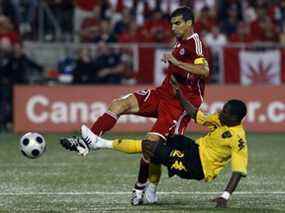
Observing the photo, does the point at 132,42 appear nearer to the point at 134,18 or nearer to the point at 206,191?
the point at 134,18

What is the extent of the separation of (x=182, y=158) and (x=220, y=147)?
0.42m

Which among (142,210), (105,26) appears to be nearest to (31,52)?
(105,26)

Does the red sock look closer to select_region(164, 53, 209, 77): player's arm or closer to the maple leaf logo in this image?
select_region(164, 53, 209, 77): player's arm

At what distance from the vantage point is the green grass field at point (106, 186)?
37.5ft

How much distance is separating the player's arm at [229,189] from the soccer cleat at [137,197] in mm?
971

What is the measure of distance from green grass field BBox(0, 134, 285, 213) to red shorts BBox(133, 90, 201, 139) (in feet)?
2.60

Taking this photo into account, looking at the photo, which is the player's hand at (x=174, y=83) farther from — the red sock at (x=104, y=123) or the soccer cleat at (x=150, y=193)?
the soccer cleat at (x=150, y=193)

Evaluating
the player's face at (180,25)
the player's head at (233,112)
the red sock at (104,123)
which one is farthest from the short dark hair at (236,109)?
the red sock at (104,123)

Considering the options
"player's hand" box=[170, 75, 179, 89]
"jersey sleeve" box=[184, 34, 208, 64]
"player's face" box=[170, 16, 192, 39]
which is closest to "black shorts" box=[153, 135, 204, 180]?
"player's hand" box=[170, 75, 179, 89]

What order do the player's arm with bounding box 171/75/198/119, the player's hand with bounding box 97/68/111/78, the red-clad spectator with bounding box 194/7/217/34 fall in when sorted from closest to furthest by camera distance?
the player's arm with bounding box 171/75/198/119, the player's hand with bounding box 97/68/111/78, the red-clad spectator with bounding box 194/7/217/34

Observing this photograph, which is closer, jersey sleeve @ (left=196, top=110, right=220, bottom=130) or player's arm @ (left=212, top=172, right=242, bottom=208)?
player's arm @ (left=212, top=172, right=242, bottom=208)

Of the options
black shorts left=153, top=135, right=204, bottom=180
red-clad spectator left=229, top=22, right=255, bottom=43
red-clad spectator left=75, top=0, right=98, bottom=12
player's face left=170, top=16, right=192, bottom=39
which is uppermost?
player's face left=170, top=16, right=192, bottom=39

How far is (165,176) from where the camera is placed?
14695 mm

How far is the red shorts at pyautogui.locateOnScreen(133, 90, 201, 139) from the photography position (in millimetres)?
11672
